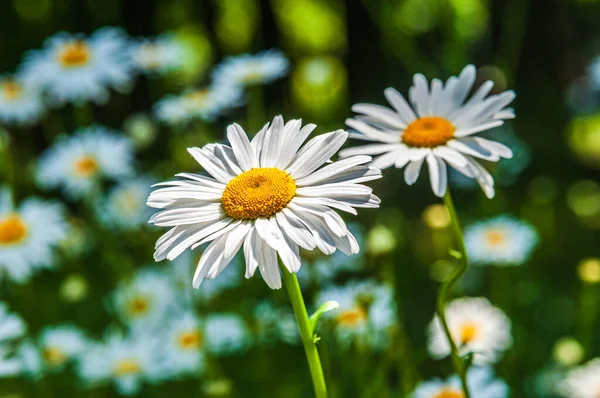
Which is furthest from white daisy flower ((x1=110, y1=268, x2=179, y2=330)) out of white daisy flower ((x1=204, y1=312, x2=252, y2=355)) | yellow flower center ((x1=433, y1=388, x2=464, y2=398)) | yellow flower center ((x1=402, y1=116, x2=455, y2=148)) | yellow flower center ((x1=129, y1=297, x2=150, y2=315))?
yellow flower center ((x1=402, y1=116, x2=455, y2=148))

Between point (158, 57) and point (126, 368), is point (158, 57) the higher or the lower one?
the higher one

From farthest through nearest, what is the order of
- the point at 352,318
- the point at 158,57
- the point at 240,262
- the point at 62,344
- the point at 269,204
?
the point at 158,57 → the point at 62,344 → the point at 240,262 → the point at 352,318 → the point at 269,204

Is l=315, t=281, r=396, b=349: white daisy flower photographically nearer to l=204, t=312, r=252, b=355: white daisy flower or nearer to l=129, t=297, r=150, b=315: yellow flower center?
l=204, t=312, r=252, b=355: white daisy flower

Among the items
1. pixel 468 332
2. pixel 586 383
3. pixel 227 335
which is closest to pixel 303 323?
pixel 586 383

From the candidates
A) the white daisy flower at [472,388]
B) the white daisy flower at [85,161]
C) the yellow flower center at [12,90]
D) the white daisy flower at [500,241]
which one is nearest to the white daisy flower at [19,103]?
the yellow flower center at [12,90]

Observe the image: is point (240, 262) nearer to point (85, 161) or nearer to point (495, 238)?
point (495, 238)

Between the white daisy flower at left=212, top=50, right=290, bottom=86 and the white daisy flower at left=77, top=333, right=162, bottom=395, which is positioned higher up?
the white daisy flower at left=212, top=50, right=290, bottom=86

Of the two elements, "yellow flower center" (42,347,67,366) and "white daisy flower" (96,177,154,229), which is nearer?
"yellow flower center" (42,347,67,366)
